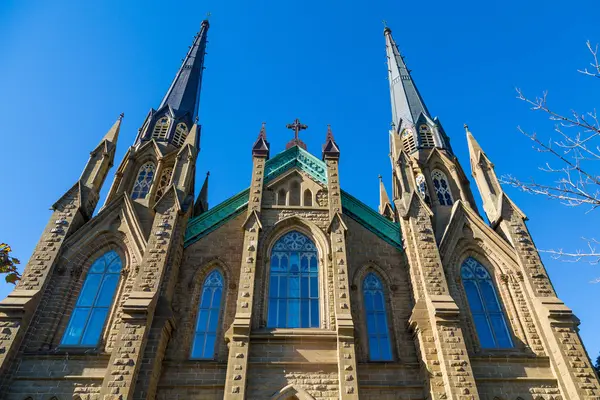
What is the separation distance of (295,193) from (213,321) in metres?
5.64

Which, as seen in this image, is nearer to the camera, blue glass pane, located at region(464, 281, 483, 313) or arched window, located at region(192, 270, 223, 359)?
arched window, located at region(192, 270, 223, 359)

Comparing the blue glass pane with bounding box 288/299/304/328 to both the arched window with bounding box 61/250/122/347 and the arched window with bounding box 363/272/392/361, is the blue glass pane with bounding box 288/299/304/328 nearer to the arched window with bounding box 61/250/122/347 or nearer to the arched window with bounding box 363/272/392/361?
the arched window with bounding box 363/272/392/361

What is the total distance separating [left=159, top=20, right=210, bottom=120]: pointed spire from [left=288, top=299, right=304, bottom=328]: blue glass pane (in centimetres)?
1304

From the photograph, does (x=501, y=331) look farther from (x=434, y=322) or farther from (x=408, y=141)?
(x=408, y=141)

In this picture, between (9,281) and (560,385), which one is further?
(9,281)

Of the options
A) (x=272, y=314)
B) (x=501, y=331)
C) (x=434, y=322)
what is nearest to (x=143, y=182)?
(x=272, y=314)

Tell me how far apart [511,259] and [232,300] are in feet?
30.4

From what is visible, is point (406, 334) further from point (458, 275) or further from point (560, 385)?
point (560, 385)

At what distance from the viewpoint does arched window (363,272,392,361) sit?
12.2 m

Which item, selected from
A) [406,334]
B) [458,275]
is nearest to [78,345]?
[406,334]

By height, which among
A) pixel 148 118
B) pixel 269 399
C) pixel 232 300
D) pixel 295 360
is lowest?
pixel 269 399

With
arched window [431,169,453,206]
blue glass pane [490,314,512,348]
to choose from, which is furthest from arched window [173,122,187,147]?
blue glass pane [490,314,512,348]

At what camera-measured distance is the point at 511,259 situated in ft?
47.1

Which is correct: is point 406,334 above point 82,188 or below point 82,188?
below
